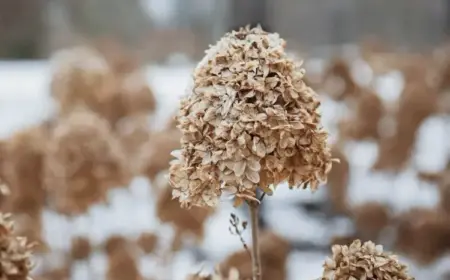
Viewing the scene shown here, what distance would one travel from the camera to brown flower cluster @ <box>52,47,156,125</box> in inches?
63.1

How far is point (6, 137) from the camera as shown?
1.41 m

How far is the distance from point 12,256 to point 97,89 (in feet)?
3.34

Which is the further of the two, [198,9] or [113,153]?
[198,9]

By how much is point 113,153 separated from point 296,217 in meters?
0.71

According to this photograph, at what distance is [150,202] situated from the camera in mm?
1541

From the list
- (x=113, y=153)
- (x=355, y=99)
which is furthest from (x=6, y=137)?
(x=355, y=99)

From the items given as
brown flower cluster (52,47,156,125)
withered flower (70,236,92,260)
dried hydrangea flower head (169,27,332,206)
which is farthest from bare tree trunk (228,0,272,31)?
dried hydrangea flower head (169,27,332,206)

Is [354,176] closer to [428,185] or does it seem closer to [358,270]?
[428,185]

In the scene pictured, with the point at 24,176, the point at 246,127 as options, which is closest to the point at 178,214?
the point at 24,176

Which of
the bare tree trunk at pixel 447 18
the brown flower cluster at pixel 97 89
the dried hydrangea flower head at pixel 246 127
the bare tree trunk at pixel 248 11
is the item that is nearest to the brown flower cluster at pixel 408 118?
the bare tree trunk at pixel 447 18

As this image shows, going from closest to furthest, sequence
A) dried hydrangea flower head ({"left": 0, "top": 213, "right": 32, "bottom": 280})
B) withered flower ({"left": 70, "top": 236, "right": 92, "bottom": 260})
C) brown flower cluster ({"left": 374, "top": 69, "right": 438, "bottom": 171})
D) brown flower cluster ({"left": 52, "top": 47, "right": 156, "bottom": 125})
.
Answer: dried hydrangea flower head ({"left": 0, "top": 213, "right": 32, "bottom": 280}) < withered flower ({"left": 70, "top": 236, "right": 92, "bottom": 260}) < brown flower cluster ({"left": 52, "top": 47, "right": 156, "bottom": 125}) < brown flower cluster ({"left": 374, "top": 69, "right": 438, "bottom": 171})

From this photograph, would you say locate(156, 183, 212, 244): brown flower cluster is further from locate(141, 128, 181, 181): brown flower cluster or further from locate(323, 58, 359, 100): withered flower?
locate(323, 58, 359, 100): withered flower

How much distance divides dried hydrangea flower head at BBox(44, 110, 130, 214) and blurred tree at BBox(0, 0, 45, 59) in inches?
25.6

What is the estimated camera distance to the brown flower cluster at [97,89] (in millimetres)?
1604
